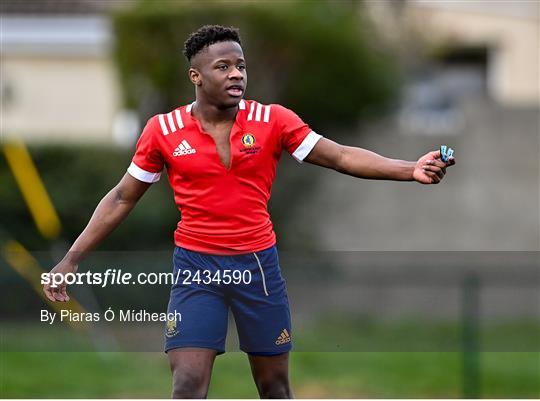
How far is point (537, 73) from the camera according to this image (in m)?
33.7

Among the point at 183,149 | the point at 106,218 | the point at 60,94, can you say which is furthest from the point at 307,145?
the point at 60,94

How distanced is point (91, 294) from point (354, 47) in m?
6.07

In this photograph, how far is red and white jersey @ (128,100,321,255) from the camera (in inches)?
265

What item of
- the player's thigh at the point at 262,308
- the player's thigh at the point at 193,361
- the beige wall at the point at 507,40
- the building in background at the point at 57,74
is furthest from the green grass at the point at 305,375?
the beige wall at the point at 507,40

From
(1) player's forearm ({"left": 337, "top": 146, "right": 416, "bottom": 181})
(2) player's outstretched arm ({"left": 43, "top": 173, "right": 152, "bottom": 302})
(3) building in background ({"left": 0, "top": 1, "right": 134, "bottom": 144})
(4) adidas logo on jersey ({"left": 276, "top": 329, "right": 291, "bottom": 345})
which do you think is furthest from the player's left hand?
(3) building in background ({"left": 0, "top": 1, "right": 134, "bottom": 144})

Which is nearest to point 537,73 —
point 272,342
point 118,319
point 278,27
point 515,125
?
point 515,125

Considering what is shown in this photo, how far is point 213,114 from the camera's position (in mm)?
6785

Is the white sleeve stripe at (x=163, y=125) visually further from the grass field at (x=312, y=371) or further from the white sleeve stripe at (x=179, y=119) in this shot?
the grass field at (x=312, y=371)

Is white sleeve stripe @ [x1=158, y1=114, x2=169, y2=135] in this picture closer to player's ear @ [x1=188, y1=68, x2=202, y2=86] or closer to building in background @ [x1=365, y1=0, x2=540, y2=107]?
player's ear @ [x1=188, y1=68, x2=202, y2=86]

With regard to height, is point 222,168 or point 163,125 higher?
point 163,125

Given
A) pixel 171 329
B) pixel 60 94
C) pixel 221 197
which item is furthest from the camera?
pixel 60 94

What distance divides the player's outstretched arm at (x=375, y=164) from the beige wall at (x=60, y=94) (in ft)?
Result: 44.6

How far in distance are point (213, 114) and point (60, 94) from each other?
14415mm

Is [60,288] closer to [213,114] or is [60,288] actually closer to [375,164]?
[213,114]
